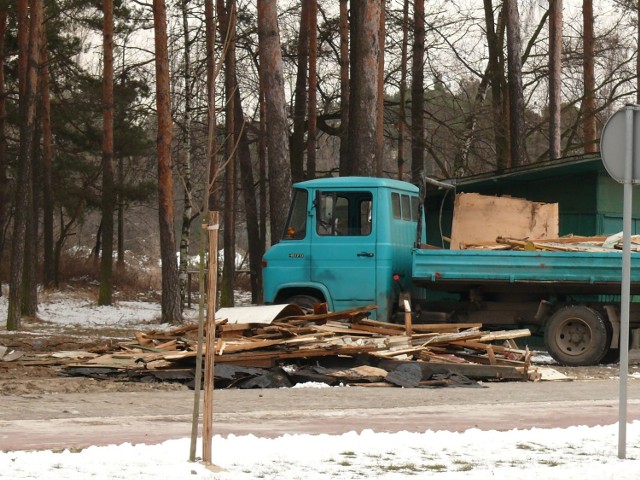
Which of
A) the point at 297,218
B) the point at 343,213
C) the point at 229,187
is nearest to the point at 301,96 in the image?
the point at 229,187

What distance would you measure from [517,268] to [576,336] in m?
1.45

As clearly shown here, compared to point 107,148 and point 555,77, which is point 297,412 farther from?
point 107,148

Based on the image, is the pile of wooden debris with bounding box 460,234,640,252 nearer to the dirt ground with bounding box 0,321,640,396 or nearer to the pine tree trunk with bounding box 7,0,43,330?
the dirt ground with bounding box 0,321,640,396

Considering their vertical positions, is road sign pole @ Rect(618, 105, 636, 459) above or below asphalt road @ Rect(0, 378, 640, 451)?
above

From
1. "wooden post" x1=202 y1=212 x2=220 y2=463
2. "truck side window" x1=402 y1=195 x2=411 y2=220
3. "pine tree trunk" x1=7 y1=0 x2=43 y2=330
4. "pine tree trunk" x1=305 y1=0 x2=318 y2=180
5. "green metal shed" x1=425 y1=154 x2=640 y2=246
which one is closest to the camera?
"wooden post" x1=202 y1=212 x2=220 y2=463

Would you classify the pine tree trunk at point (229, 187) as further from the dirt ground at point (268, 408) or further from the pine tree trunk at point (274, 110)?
the dirt ground at point (268, 408)

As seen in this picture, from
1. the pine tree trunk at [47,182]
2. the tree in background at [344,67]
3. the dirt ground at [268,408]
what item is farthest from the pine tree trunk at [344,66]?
the dirt ground at [268,408]

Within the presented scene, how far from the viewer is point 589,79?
131 ft

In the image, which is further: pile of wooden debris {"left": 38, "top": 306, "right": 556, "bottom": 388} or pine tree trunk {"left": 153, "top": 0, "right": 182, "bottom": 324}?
pine tree trunk {"left": 153, "top": 0, "right": 182, "bottom": 324}

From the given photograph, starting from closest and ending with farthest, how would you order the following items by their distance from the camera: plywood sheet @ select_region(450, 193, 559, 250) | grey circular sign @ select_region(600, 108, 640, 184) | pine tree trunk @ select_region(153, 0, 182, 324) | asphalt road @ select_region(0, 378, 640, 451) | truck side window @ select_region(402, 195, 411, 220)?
grey circular sign @ select_region(600, 108, 640, 184), asphalt road @ select_region(0, 378, 640, 451), truck side window @ select_region(402, 195, 411, 220), plywood sheet @ select_region(450, 193, 559, 250), pine tree trunk @ select_region(153, 0, 182, 324)

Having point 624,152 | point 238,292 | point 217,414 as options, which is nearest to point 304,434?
point 217,414

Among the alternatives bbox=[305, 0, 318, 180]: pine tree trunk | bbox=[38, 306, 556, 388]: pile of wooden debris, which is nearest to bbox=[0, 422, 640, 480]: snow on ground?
bbox=[38, 306, 556, 388]: pile of wooden debris

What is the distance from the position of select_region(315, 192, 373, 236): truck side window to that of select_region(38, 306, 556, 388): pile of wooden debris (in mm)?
1671

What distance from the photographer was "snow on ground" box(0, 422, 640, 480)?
7676 millimetres
